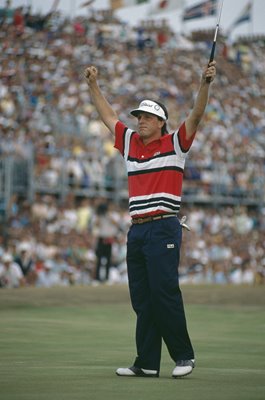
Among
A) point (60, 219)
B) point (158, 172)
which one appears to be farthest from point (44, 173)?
point (158, 172)

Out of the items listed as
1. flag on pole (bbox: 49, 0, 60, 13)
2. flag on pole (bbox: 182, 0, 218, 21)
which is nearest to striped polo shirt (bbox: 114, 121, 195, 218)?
flag on pole (bbox: 49, 0, 60, 13)

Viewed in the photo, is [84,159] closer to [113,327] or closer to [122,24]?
[122,24]

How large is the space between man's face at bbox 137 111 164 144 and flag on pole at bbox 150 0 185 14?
2486 centimetres

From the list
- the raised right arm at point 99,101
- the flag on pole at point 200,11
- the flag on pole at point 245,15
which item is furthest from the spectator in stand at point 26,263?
the flag on pole at point 245,15

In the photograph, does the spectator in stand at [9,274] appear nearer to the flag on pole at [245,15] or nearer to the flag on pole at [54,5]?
the flag on pole at [54,5]

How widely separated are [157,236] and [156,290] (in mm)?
380

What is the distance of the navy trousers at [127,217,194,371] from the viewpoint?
24.7 feet

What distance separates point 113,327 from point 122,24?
20.5m

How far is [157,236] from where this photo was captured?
7504mm

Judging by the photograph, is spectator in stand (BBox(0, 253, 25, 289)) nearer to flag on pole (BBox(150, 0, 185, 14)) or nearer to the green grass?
the green grass

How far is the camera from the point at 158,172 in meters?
7.58

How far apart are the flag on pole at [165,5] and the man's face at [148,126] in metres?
24.9

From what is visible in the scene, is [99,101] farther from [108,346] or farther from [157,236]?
[108,346]

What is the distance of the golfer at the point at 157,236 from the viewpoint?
24.6 ft
